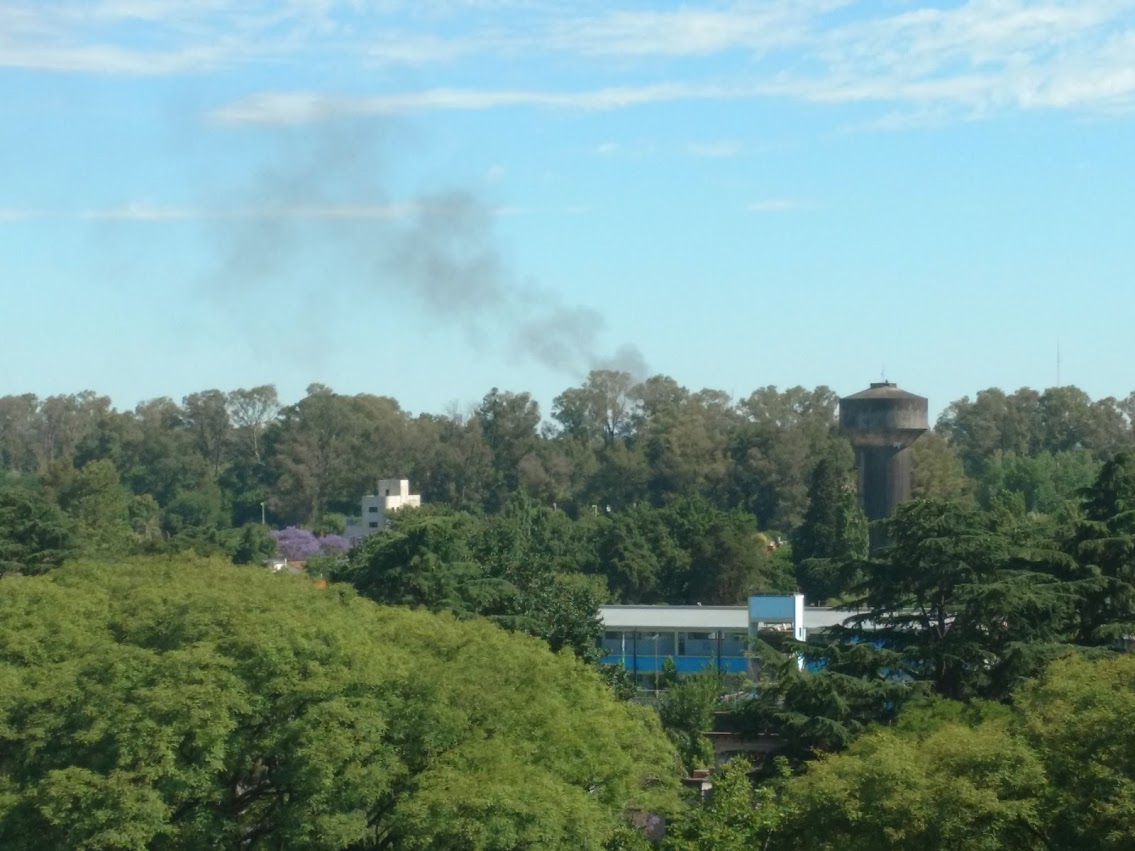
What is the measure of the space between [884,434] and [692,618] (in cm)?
2165

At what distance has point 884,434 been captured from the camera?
6462 cm

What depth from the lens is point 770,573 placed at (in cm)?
5966

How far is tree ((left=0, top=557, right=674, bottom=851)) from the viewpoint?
1952 centimetres

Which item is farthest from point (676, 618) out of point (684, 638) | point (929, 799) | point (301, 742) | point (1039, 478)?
point (1039, 478)

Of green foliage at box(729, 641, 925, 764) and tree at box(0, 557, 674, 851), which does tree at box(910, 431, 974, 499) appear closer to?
green foliage at box(729, 641, 925, 764)

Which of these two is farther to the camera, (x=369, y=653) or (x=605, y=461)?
(x=605, y=461)

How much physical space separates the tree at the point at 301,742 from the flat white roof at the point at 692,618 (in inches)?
819

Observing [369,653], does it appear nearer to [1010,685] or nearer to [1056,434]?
[1010,685]

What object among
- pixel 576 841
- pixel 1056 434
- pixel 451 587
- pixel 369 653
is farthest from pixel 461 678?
pixel 1056 434

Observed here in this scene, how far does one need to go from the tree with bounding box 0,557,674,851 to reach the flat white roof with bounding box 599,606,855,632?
20.8 metres

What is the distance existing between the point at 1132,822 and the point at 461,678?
8196 millimetres

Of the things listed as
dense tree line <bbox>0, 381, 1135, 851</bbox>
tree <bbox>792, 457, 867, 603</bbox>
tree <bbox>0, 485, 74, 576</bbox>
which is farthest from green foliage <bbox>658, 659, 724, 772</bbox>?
tree <bbox>792, 457, 867, 603</bbox>

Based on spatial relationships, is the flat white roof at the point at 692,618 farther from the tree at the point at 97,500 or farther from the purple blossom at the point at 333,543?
the purple blossom at the point at 333,543

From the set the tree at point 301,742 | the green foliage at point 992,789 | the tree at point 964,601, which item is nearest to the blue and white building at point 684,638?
the tree at point 964,601
